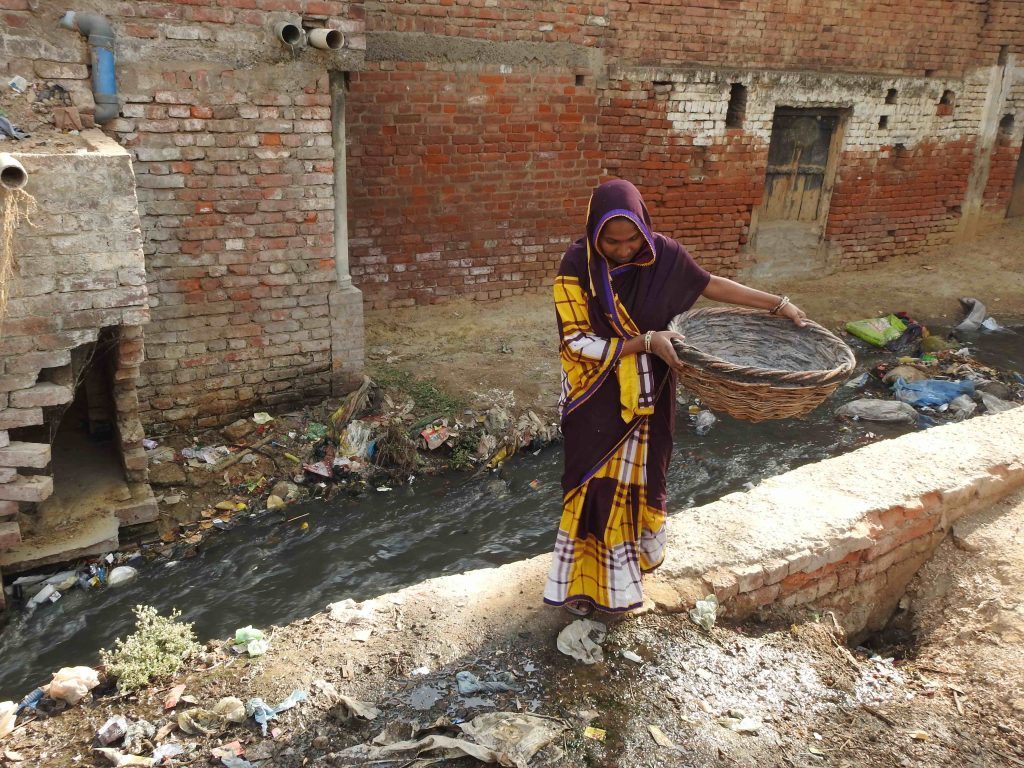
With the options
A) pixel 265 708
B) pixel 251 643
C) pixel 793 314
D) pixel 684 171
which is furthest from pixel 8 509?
pixel 684 171

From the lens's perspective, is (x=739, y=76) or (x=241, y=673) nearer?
(x=241, y=673)

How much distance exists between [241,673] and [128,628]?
4.90ft

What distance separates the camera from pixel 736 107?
828 centimetres

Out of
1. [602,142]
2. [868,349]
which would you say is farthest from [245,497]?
[868,349]

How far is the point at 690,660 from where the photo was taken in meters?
3.00

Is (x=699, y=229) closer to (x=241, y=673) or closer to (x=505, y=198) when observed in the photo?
(x=505, y=198)

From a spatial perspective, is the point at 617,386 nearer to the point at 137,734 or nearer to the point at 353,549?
the point at 137,734

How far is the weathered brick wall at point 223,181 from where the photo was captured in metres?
4.51

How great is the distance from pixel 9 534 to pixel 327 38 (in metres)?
3.32

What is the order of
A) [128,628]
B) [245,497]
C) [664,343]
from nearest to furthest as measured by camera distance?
[664,343], [128,628], [245,497]

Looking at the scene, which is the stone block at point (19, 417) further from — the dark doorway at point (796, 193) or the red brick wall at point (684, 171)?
the dark doorway at point (796, 193)

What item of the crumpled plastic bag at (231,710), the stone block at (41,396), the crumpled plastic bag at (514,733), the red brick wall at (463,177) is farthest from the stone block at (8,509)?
the red brick wall at (463,177)

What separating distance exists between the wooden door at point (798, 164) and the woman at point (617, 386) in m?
6.61

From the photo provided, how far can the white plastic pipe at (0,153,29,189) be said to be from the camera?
3.21 metres
